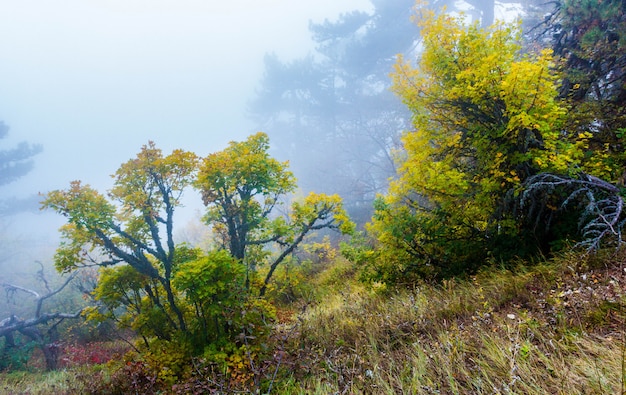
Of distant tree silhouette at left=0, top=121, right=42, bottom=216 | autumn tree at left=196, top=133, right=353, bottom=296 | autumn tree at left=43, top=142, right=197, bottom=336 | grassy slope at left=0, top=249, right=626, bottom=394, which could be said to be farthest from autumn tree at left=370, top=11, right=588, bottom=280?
distant tree silhouette at left=0, top=121, right=42, bottom=216

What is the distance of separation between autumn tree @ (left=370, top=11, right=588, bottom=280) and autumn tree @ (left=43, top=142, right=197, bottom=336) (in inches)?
172

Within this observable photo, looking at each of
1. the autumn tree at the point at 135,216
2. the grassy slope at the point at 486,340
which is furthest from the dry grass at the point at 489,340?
the autumn tree at the point at 135,216

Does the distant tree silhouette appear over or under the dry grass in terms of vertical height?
over

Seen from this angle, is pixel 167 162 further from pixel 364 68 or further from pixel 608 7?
pixel 364 68

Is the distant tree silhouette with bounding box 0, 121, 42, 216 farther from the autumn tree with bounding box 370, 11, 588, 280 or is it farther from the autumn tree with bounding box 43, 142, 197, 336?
the autumn tree with bounding box 370, 11, 588, 280

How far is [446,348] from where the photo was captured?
2807 mm

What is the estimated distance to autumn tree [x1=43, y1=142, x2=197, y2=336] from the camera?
5.15 m

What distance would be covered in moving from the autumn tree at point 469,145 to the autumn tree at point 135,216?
14.3 ft

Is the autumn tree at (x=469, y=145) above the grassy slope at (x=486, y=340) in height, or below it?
above

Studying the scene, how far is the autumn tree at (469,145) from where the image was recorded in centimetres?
371

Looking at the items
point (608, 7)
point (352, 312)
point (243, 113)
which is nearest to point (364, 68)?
point (243, 113)

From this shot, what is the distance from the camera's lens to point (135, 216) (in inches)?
235

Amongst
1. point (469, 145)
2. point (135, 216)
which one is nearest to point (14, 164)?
point (135, 216)

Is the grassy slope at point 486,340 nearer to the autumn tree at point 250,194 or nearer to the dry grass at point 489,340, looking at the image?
the dry grass at point 489,340
